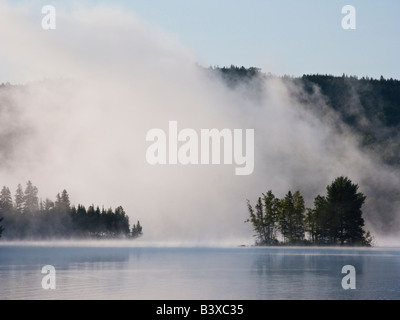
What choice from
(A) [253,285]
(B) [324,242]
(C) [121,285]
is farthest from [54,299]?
(B) [324,242]

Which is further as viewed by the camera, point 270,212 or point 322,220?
point 270,212

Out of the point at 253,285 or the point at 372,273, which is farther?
the point at 372,273

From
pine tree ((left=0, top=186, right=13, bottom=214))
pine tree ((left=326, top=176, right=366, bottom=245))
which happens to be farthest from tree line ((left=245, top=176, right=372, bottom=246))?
pine tree ((left=0, top=186, right=13, bottom=214))

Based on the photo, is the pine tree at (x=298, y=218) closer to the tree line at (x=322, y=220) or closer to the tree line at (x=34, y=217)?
the tree line at (x=322, y=220)

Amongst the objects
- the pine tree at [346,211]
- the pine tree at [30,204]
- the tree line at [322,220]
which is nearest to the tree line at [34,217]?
the pine tree at [30,204]

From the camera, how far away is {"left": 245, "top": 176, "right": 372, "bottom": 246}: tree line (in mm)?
141500

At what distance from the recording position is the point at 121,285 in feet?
175

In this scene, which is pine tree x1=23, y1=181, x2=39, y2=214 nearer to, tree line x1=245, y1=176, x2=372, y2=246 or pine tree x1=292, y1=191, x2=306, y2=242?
tree line x1=245, y1=176, x2=372, y2=246

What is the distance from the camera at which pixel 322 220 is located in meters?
143

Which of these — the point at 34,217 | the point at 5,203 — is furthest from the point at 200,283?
the point at 5,203

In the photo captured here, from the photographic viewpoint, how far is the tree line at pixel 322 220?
141500 mm

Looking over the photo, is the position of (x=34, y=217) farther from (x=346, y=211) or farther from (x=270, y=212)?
(x=346, y=211)
